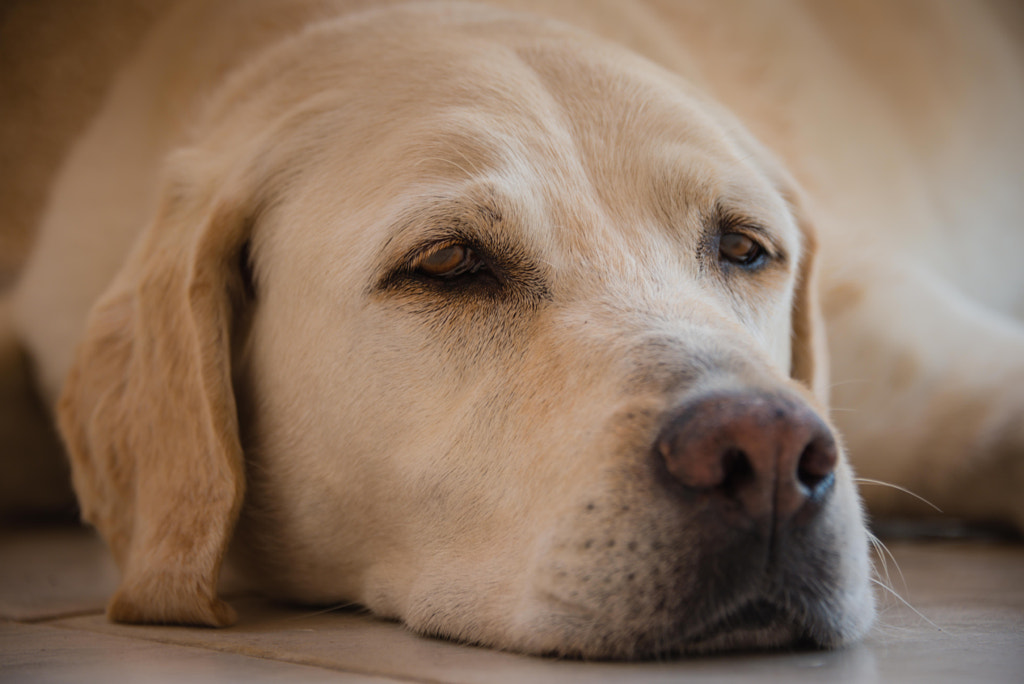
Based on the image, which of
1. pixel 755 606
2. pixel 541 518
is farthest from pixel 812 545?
pixel 541 518

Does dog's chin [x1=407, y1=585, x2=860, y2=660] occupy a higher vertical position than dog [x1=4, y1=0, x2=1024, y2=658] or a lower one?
lower

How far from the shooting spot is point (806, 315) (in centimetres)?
316

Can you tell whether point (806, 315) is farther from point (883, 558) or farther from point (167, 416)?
point (167, 416)

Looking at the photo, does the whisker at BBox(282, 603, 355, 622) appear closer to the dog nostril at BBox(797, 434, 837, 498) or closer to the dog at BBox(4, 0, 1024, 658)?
the dog at BBox(4, 0, 1024, 658)

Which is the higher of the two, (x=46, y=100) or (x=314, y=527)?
(x=46, y=100)

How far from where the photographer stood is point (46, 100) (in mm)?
4430

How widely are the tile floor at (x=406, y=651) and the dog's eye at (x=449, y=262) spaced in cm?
80

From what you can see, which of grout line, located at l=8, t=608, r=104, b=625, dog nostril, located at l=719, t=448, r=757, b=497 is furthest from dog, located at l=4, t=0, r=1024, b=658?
grout line, located at l=8, t=608, r=104, b=625

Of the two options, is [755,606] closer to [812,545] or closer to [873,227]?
[812,545]

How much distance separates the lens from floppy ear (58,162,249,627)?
2.44 meters

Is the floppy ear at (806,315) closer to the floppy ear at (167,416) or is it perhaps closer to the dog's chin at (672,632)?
the dog's chin at (672,632)

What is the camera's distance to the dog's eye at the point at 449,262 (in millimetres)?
2363

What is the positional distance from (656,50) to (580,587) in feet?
7.95

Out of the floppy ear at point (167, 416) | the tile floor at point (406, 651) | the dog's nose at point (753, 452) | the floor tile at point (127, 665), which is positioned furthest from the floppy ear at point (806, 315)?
the floor tile at point (127, 665)
